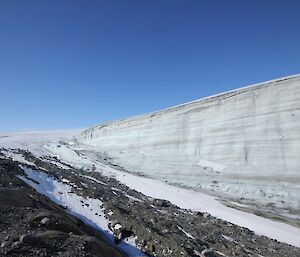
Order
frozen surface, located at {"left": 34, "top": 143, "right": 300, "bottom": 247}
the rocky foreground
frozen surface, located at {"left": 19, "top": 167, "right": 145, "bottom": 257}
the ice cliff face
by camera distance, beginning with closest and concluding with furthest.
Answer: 1. the rocky foreground
2. frozen surface, located at {"left": 19, "top": 167, "right": 145, "bottom": 257}
3. frozen surface, located at {"left": 34, "top": 143, "right": 300, "bottom": 247}
4. the ice cliff face

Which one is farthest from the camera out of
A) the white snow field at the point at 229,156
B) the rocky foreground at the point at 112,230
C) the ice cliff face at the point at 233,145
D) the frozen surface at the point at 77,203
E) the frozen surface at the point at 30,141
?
the frozen surface at the point at 30,141

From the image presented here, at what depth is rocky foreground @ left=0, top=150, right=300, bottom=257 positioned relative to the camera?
521cm

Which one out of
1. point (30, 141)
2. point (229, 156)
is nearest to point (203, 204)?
point (229, 156)

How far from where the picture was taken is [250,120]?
1930 centimetres

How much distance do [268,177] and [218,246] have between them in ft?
27.0

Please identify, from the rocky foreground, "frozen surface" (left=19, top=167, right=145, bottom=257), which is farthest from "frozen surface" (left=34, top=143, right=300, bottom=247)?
"frozen surface" (left=19, top=167, right=145, bottom=257)

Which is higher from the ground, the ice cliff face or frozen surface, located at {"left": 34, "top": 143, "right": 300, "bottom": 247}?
the ice cliff face

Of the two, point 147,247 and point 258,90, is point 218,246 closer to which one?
point 147,247

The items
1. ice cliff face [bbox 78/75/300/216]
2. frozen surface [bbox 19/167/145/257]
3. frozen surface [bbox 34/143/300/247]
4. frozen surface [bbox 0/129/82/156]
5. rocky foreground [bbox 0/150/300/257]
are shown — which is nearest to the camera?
rocky foreground [bbox 0/150/300/257]

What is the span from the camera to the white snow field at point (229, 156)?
608 inches

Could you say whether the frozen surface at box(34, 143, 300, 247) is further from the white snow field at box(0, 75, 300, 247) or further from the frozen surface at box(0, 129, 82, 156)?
the frozen surface at box(0, 129, 82, 156)

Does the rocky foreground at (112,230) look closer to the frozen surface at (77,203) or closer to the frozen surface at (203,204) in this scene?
the frozen surface at (77,203)

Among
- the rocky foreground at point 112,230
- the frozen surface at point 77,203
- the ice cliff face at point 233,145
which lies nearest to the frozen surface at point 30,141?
the ice cliff face at point 233,145

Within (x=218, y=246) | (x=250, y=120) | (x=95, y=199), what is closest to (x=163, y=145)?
(x=250, y=120)
